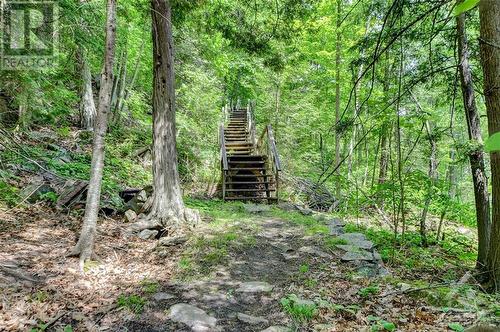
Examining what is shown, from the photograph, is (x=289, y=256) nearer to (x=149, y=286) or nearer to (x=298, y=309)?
(x=298, y=309)

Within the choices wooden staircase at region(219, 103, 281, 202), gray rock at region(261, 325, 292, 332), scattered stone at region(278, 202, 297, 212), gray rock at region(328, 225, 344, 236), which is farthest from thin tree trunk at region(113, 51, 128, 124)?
gray rock at region(261, 325, 292, 332)

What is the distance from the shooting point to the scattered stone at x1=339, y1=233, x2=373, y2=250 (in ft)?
15.3

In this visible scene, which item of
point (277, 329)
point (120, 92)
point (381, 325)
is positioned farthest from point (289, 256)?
point (120, 92)

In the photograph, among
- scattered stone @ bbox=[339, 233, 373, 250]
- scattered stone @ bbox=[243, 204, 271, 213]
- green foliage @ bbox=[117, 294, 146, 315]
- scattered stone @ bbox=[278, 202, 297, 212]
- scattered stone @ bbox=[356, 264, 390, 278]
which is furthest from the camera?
scattered stone @ bbox=[278, 202, 297, 212]

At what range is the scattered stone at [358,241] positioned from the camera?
183 inches

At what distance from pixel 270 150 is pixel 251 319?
6.93 m

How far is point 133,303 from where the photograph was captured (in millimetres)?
2943

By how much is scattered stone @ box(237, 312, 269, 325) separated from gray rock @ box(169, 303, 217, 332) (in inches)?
9.1

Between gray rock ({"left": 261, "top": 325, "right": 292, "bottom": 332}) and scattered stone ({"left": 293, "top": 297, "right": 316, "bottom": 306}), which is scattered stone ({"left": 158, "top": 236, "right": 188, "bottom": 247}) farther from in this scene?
gray rock ({"left": 261, "top": 325, "right": 292, "bottom": 332})

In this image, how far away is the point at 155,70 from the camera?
5273 mm

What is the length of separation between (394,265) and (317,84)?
7.61 meters

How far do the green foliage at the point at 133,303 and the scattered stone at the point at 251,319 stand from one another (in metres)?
0.86

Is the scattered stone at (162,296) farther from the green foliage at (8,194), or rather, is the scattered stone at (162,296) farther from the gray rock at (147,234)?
→ the green foliage at (8,194)

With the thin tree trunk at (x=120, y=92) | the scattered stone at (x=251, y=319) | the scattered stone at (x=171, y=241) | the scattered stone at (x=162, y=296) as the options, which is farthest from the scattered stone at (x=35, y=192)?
the thin tree trunk at (x=120, y=92)
